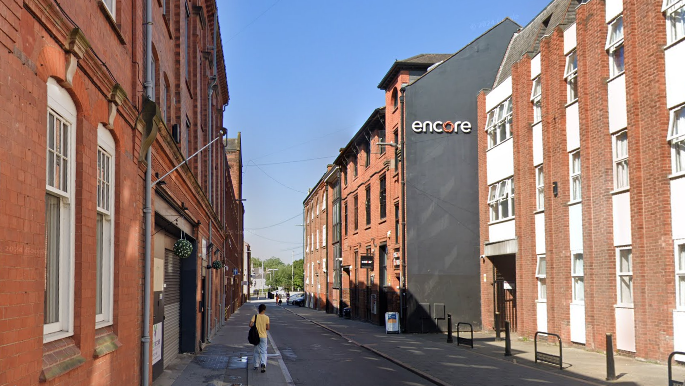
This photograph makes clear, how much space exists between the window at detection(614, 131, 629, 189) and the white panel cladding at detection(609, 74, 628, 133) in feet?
0.90

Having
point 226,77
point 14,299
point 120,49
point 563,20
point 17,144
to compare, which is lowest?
point 14,299

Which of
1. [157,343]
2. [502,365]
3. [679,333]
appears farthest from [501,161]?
[157,343]

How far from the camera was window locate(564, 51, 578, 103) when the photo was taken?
2270 cm

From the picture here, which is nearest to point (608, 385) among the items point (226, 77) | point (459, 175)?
point (459, 175)

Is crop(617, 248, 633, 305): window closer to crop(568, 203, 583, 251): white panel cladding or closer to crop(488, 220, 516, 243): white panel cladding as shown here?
crop(568, 203, 583, 251): white panel cladding

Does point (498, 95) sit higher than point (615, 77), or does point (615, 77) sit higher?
point (498, 95)

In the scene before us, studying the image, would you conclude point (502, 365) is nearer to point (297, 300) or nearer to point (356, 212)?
point (356, 212)

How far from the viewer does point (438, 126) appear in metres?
32.3

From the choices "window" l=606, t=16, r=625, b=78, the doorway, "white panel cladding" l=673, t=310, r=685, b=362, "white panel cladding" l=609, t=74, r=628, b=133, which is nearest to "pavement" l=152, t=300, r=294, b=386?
"white panel cladding" l=673, t=310, r=685, b=362

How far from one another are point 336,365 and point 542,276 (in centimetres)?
954

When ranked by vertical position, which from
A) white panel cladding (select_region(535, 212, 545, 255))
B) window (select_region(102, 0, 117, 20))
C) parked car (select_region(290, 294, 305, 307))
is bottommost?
parked car (select_region(290, 294, 305, 307))

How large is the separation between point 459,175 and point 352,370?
53.2 feet

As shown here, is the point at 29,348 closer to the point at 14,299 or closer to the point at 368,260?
the point at 14,299

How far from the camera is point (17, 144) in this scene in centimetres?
556
